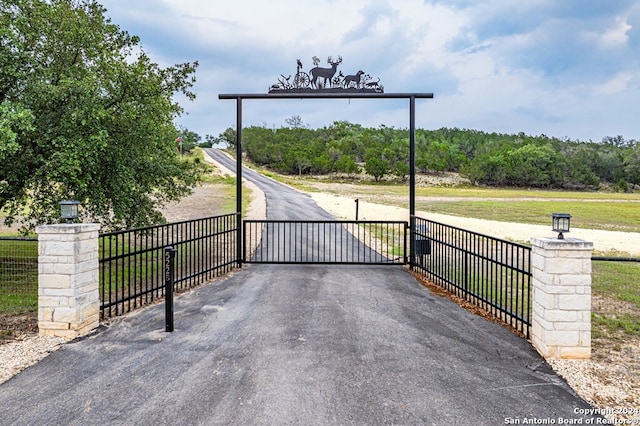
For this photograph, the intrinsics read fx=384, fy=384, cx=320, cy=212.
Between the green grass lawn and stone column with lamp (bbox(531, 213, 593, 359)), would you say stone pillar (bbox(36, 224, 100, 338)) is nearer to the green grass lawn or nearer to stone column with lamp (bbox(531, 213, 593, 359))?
stone column with lamp (bbox(531, 213, 593, 359))

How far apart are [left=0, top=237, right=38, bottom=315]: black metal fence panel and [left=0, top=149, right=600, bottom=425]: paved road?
226 centimetres

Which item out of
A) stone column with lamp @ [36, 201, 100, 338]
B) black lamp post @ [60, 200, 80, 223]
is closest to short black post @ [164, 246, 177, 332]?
stone column with lamp @ [36, 201, 100, 338]

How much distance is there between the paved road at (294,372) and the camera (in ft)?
9.63

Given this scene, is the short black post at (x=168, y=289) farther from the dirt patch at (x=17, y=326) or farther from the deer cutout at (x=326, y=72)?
the deer cutout at (x=326, y=72)

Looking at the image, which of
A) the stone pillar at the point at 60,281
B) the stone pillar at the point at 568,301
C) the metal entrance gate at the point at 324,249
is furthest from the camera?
the metal entrance gate at the point at 324,249

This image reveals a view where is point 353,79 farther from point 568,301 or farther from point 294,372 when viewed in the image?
point 294,372

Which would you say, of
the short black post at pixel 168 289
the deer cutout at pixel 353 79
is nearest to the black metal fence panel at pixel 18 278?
the short black post at pixel 168 289

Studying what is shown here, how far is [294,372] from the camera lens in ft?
11.7

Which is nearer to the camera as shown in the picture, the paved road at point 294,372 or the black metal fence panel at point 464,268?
the paved road at point 294,372

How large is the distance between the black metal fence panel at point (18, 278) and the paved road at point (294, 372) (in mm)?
2260

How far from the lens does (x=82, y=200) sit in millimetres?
7477

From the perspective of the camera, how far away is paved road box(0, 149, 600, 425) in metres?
2.94

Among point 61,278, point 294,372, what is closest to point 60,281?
point 61,278

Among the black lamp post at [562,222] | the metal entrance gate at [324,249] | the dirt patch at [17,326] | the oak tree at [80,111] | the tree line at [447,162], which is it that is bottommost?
the dirt patch at [17,326]
